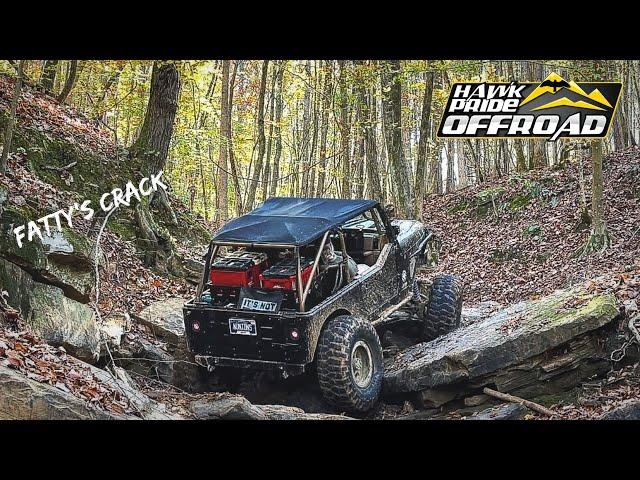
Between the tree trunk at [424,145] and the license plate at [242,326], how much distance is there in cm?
279

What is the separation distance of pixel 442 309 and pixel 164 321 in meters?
2.91

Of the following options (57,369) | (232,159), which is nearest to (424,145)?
(232,159)

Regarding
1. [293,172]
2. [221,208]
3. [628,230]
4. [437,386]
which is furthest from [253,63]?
[628,230]

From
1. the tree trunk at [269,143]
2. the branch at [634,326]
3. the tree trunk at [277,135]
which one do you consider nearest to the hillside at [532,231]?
the branch at [634,326]

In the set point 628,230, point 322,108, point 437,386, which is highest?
point 322,108

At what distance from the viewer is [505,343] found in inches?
274

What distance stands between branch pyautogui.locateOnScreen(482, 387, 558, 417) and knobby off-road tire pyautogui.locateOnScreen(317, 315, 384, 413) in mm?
995

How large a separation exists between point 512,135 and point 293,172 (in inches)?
168

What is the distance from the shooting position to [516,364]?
688 centimetres

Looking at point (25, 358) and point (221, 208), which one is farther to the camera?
point (221, 208)

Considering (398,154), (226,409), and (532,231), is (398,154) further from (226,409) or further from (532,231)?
(226,409)

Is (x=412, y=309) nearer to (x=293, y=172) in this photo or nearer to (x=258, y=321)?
(x=258, y=321)

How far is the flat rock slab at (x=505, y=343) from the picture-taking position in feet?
22.5

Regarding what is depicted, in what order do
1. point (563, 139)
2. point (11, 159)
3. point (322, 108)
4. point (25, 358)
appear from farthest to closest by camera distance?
1. point (322, 108)
2. point (11, 159)
3. point (563, 139)
4. point (25, 358)
